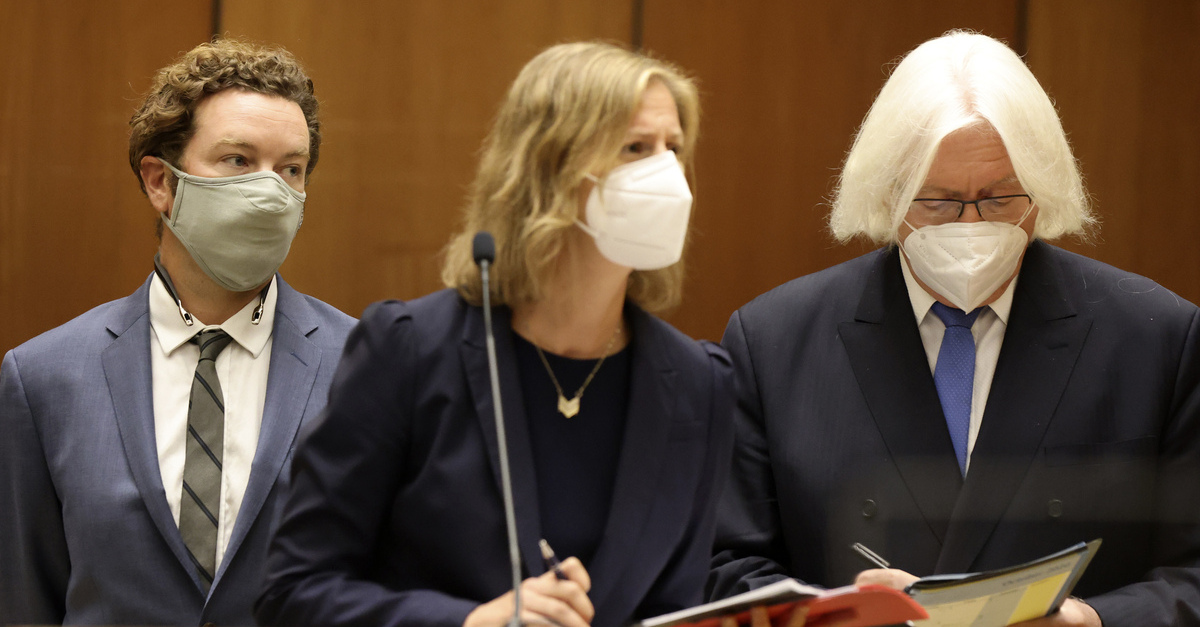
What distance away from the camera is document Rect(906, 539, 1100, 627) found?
1628 millimetres

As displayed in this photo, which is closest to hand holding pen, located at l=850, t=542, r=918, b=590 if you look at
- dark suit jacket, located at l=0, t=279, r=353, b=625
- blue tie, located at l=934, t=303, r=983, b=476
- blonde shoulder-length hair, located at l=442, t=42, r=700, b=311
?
blue tie, located at l=934, t=303, r=983, b=476

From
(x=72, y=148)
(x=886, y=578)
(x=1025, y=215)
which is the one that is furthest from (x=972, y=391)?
(x=72, y=148)

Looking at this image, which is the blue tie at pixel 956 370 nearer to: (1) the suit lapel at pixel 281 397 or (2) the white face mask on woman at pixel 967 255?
(2) the white face mask on woman at pixel 967 255

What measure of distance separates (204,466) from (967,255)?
1.47 metres

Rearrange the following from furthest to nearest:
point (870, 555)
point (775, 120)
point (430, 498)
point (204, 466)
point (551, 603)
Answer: point (775, 120) < point (204, 466) < point (870, 555) < point (430, 498) < point (551, 603)

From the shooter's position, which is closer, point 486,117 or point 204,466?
point 204,466

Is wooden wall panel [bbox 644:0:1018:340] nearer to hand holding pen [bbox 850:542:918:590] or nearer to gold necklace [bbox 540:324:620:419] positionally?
hand holding pen [bbox 850:542:918:590]

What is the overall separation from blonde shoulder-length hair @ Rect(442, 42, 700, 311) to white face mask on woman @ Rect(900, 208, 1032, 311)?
2.21 ft

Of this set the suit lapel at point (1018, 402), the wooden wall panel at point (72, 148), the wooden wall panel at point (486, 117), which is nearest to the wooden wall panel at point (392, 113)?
the wooden wall panel at point (486, 117)

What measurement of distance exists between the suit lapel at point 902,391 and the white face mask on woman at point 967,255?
0.38ft

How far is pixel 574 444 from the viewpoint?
1.67 metres

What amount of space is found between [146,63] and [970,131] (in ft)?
7.52

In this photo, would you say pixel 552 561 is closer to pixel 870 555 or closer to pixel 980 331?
pixel 870 555

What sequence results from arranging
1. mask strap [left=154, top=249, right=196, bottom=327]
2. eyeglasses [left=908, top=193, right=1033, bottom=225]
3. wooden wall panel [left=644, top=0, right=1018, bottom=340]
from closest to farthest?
eyeglasses [left=908, top=193, right=1033, bottom=225], mask strap [left=154, top=249, right=196, bottom=327], wooden wall panel [left=644, top=0, right=1018, bottom=340]
